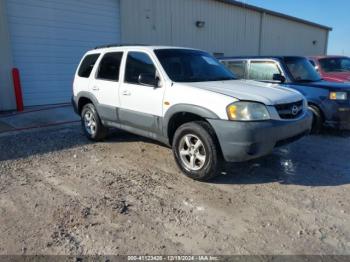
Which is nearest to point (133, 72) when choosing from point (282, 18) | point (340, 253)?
point (340, 253)

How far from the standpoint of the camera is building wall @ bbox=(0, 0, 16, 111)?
9.03m

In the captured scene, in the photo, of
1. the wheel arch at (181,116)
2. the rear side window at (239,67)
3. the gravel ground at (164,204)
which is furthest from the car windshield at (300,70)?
the wheel arch at (181,116)

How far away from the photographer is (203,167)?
4207mm

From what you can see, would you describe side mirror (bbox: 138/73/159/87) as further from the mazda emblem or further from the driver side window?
the mazda emblem

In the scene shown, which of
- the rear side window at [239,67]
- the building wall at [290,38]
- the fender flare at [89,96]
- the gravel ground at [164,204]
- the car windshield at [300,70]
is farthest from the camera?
the building wall at [290,38]

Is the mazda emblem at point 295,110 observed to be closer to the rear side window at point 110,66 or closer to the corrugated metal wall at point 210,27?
the rear side window at point 110,66

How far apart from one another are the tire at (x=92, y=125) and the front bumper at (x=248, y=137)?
9.29ft

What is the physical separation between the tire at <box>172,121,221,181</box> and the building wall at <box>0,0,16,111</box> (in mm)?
6923

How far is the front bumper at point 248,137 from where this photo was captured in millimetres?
3793

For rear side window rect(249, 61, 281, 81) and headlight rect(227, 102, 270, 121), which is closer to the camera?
headlight rect(227, 102, 270, 121)

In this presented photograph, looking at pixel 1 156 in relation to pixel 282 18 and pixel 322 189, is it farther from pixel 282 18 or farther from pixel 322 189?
pixel 282 18

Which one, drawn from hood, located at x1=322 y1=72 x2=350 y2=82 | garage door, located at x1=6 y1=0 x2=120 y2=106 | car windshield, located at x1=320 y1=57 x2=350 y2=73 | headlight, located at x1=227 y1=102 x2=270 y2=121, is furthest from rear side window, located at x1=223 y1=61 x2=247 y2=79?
garage door, located at x1=6 y1=0 x2=120 y2=106

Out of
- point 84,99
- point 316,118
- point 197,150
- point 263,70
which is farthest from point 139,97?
point 316,118

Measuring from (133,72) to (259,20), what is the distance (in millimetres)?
17306
